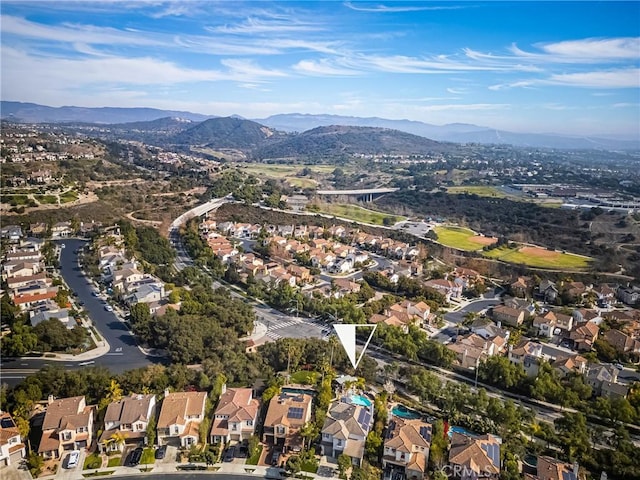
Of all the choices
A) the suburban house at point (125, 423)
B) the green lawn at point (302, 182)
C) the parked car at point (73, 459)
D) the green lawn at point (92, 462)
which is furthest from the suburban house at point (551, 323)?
the green lawn at point (302, 182)

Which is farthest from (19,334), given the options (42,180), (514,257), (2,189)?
(514,257)

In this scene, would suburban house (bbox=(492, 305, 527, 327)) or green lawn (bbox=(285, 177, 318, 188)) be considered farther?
green lawn (bbox=(285, 177, 318, 188))

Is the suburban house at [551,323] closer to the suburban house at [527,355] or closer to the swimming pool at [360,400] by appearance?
the suburban house at [527,355]

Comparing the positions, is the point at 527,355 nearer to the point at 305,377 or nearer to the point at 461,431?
the point at 461,431

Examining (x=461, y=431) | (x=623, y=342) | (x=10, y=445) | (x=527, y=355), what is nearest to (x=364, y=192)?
(x=623, y=342)

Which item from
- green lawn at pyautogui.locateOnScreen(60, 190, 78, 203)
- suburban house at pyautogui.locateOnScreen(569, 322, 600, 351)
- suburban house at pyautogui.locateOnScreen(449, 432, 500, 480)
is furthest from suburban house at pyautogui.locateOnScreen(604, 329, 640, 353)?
green lawn at pyautogui.locateOnScreen(60, 190, 78, 203)

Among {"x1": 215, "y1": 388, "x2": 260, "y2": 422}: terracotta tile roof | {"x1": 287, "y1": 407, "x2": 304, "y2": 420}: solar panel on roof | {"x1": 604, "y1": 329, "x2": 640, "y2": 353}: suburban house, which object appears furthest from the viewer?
{"x1": 604, "y1": 329, "x2": 640, "y2": 353}: suburban house

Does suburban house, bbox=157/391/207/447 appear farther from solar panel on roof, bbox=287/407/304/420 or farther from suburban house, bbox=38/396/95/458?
solar panel on roof, bbox=287/407/304/420
